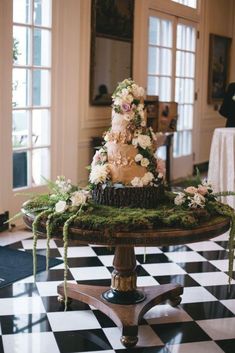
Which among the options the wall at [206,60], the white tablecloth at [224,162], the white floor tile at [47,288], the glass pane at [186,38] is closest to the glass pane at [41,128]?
the white tablecloth at [224,162]

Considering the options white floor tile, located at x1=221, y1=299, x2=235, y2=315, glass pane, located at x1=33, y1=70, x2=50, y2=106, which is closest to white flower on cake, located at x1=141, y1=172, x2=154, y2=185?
white floor tile, located at x1=221, y1=299, x2=235, y2=315

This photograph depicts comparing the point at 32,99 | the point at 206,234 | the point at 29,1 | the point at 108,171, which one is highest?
the point at 29,1

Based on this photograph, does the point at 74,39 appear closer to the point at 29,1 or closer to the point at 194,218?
the point at 29,1

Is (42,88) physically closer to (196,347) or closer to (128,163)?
(128,163)

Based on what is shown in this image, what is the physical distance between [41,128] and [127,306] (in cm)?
283

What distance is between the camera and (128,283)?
125 inches

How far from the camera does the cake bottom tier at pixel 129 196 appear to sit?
9.72 feet

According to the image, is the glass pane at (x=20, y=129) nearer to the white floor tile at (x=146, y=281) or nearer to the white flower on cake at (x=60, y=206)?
the white floor tile at (x=146, y=281)

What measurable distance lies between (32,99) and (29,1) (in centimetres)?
85

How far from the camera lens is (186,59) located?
26.7 feet

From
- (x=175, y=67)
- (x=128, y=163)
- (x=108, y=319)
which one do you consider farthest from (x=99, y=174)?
(x=175, y=67)

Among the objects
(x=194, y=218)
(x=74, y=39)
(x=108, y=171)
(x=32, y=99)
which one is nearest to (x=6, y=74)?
(x=32, y=99)

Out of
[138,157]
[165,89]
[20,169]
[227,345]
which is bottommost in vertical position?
[227,345]

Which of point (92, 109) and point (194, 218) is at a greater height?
point (92, 109)
